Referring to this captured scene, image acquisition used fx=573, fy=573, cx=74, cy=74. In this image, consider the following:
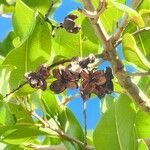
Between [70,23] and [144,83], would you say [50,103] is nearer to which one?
[144,83]

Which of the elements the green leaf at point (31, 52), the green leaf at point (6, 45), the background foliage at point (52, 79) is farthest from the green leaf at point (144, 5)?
the green leaf at point (6, 45)

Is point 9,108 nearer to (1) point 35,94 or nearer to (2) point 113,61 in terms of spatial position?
(1) point 35,94

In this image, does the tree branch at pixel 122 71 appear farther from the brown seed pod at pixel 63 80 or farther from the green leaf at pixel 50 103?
the green leaf at pixel 50 103

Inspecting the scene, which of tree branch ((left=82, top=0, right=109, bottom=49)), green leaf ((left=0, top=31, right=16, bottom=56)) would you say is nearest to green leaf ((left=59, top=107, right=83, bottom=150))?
green leaf ((left=0, top=31, right=16, bottom=56))

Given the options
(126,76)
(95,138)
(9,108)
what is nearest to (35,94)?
(9,108)

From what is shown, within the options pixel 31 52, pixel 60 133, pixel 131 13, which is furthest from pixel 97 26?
pixel 60 133

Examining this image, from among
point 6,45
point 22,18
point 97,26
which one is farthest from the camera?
point 6,45
